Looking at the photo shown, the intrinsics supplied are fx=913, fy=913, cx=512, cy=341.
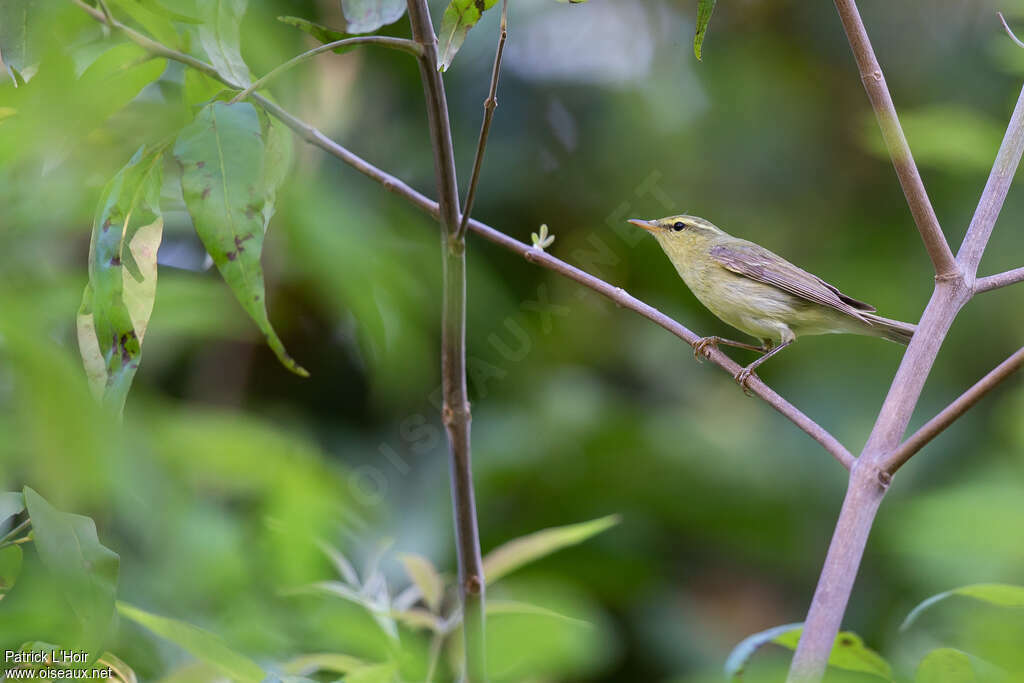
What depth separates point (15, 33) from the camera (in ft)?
3.67

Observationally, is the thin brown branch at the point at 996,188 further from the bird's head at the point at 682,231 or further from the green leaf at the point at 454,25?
the bird's head at the point at 682,231

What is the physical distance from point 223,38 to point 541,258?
24.1 inches

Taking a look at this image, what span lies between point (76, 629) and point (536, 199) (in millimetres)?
3591

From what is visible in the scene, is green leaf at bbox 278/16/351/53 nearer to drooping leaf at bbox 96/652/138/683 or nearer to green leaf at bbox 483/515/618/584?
drooping leaf at bbox 96/652/138/683

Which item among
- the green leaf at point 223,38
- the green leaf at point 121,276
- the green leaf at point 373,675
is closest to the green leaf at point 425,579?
the green leaf at point 373,675

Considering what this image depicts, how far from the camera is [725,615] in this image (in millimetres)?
4160

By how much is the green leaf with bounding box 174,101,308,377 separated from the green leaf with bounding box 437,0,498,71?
0.84 feet

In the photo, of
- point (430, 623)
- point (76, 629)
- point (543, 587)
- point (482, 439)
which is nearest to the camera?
point (76, 629)

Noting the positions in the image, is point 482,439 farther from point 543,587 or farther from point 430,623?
point 430,623

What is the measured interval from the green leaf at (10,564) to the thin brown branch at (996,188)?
4.51 ft

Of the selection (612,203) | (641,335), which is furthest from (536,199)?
(641,335)
